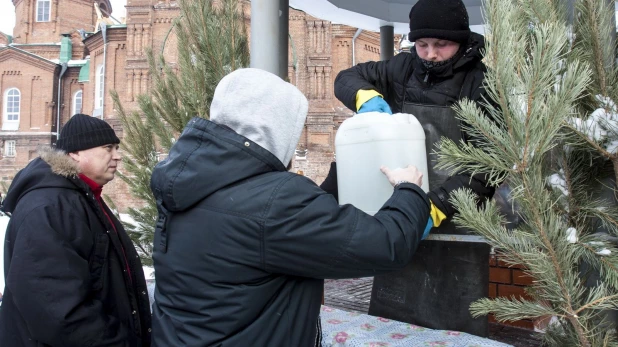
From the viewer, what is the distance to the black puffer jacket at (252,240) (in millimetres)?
1235

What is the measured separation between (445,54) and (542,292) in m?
0.95

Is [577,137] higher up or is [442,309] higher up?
[577,137]

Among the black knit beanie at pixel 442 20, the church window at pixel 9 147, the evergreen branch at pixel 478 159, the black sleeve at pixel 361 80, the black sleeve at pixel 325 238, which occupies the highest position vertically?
the church window at pixel 9 147

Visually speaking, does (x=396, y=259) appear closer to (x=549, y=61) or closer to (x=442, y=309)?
(x=549, y=61)

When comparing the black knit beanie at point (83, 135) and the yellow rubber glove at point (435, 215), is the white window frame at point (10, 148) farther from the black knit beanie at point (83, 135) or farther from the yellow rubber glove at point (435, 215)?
the yellow rubber glove at point (435, 215)

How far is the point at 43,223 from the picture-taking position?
1900 millimetres

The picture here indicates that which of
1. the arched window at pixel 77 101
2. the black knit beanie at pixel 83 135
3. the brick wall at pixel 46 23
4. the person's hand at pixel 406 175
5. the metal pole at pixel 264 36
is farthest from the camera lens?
the brick wall at pixel 46 23

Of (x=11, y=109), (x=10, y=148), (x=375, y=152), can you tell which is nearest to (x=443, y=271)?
(x=375, y=152)

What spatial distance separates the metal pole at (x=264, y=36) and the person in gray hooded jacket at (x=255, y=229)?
1171 mm

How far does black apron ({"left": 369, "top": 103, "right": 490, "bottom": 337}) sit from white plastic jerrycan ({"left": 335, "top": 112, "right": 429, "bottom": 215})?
151mm

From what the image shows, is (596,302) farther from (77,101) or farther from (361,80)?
(77,101)

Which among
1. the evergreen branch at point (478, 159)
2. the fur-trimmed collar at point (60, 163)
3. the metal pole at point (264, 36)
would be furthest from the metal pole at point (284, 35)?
the evergreen branch at point (478, 159)

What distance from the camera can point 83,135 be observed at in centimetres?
241

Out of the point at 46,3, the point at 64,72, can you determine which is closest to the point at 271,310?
the point at 64,72
